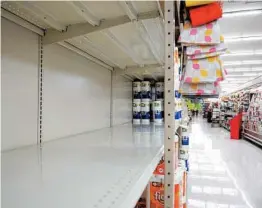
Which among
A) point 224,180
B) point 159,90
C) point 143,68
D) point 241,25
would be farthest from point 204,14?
point 241,25

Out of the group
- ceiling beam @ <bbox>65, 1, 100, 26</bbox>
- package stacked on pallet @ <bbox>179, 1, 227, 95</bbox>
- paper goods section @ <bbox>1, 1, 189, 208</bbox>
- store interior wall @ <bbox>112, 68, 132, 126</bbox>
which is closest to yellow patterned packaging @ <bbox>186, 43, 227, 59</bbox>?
package stacked on pallet @ <bbox>179, 1, 227, 95</bbox>

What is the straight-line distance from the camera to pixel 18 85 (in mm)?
1399

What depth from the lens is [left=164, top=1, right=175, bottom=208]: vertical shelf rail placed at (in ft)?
3.38

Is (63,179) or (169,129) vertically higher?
(169,129)

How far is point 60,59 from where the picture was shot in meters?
1.87

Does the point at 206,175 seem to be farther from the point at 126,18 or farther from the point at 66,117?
the point at 126,18

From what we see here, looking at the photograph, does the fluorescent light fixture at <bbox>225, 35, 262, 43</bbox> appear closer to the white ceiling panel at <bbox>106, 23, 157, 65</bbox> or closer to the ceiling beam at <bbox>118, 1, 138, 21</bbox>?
the white ceiling panel at <bbox>106, 23, 157, 65</bbox>

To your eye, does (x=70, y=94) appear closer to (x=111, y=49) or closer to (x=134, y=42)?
(x=111, y=49)

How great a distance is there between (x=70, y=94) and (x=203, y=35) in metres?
1.21

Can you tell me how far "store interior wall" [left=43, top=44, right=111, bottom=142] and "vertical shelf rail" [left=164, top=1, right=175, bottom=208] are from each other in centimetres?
96

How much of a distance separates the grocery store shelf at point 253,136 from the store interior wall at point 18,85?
784 centimetres

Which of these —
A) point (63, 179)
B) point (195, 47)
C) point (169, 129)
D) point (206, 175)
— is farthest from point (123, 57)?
point (206, 175)

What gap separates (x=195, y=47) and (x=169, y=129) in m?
0.55

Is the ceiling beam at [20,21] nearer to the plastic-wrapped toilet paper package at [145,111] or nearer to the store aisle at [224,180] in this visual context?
the plastic-wrapped toilet paper package at [145,111]
